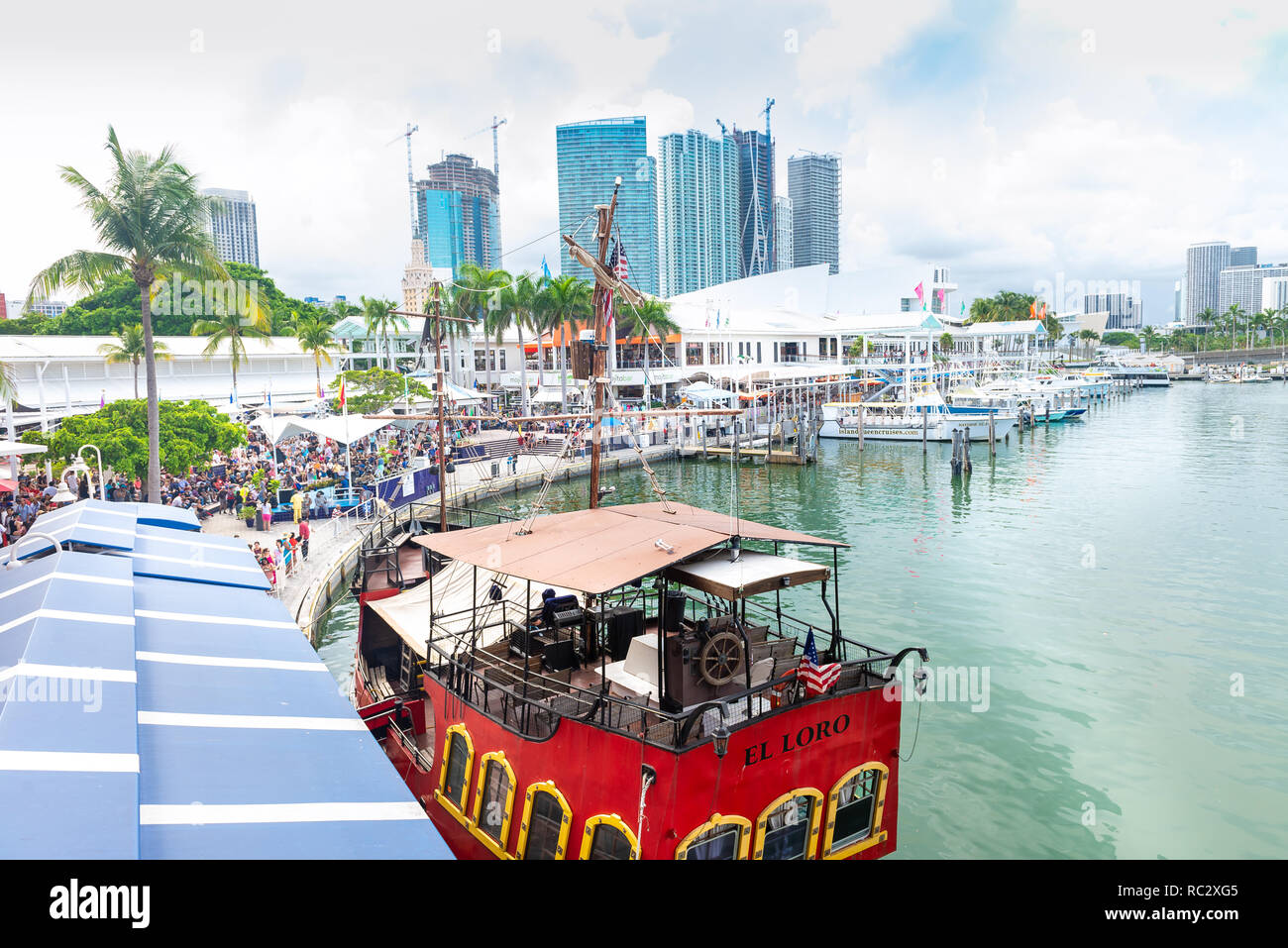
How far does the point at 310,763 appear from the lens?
8.28 meters

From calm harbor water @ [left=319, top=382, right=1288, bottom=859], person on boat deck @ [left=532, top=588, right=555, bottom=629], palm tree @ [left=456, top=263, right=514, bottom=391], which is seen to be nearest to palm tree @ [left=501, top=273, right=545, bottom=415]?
palm tree @ [left=456, top=263, right=514, bottom=391]

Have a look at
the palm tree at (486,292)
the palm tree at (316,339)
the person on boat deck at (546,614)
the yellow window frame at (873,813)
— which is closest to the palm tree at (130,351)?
the palm tree at (316,339)

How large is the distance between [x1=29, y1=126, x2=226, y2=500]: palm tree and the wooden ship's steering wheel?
20447mm

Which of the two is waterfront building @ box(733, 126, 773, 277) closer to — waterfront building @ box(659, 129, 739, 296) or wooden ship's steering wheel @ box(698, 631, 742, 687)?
waterfront building @ box(659, 129, 739, 296)

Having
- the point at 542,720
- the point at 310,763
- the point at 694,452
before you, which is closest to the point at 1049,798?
the point at 542,720

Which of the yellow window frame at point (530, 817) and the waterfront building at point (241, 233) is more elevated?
the waterfront building at point (241, 233)

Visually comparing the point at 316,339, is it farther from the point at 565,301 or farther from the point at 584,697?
the point at 584,697

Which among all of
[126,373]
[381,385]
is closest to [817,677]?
[381,385]

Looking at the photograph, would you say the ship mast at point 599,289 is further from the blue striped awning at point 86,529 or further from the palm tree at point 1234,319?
the palm tree at point 1234,319

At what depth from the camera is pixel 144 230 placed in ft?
79.6

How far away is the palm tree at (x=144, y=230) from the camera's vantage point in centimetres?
2364

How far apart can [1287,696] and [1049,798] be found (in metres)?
7.87

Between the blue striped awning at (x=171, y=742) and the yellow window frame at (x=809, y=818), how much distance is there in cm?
414

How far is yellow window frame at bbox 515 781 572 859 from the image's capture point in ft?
32.8
